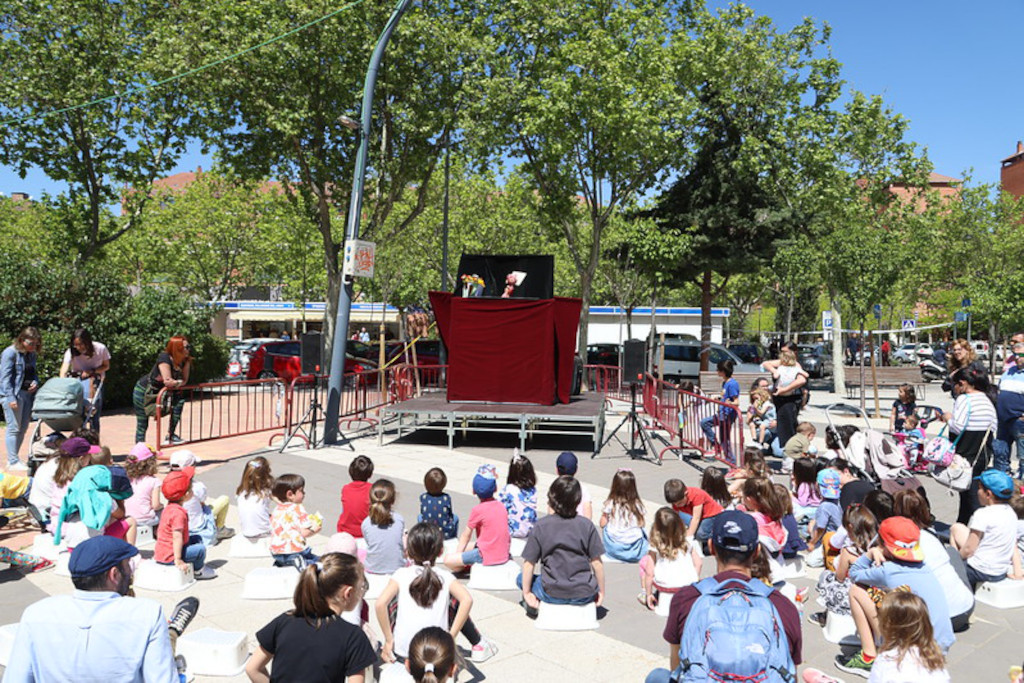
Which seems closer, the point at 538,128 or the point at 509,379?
the point at 509,379

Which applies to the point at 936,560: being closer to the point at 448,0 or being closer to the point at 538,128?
the point at 538,128

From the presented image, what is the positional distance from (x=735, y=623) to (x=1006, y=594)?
438 centimetres

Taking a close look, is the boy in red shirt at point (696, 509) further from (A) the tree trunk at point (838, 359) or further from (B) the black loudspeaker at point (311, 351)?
(A) the tree trunk at point (838, 359)

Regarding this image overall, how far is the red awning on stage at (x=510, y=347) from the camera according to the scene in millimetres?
13547

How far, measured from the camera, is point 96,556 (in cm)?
288

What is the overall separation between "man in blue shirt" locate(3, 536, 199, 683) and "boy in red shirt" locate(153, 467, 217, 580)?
3.36m

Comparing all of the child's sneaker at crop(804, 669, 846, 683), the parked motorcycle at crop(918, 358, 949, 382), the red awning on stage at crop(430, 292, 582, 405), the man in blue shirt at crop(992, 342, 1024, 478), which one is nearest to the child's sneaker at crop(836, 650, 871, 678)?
the child's sneaker at crop(804, 669, 846, 683)

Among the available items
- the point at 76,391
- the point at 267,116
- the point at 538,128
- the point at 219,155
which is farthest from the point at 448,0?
the point at 76,391

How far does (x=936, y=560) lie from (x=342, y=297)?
9.81 metres

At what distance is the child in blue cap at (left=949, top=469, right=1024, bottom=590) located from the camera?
19.6ft

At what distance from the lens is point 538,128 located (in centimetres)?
1952

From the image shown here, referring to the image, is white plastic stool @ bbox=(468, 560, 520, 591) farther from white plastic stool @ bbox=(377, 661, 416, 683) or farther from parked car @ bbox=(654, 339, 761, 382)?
parked car @ bbox=(654, 339, 761, 382)

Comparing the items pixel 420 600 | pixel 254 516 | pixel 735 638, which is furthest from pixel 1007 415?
pixel 254 516

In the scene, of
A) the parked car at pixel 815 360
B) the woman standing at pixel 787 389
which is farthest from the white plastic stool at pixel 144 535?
the parked car at pixel 815 360
